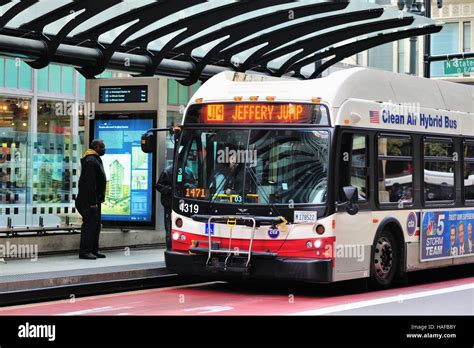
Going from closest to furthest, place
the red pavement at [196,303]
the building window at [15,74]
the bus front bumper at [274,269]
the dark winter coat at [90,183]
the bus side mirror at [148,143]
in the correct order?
the red pavement at [196,303], the bus front bumper at [274,269], the bus side mirror at [148,143], the dark winter coat at [90,183], the building window at [15,74]

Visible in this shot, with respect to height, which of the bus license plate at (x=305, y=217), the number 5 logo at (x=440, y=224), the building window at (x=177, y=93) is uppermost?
the building window at (x=177, y=93)

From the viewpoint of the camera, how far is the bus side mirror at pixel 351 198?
1323 cm

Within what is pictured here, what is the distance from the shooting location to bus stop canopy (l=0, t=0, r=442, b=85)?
52.9 feet

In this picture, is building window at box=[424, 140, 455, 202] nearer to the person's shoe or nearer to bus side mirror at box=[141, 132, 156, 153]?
bus side mirror at box=[141, 132, 156, 153]

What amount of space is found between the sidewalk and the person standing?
0.29 meters

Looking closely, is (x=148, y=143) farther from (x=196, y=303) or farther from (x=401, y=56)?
(x=401, y=56)

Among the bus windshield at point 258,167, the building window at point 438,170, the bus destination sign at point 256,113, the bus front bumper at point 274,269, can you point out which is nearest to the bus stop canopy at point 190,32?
the bus destination sign at point 256,113

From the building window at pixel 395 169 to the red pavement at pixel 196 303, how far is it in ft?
4.45

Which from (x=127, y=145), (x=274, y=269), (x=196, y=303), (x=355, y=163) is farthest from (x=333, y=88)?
(x=127, y=145)

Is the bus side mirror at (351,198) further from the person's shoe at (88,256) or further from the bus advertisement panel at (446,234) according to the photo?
the person's shoe at (88,256)

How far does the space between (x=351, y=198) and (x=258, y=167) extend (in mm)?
1299

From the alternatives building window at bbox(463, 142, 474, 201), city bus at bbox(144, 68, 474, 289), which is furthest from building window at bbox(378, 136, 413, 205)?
building window at bbox(463, 142, 474, 201)

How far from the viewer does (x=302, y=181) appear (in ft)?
43.6
